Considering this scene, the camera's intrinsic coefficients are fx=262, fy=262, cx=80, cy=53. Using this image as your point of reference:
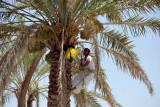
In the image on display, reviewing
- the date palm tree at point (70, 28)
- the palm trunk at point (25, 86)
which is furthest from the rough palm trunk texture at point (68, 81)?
the palm trunk at point (25, 86)

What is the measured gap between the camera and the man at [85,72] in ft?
24.9

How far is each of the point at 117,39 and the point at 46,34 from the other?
239 cm

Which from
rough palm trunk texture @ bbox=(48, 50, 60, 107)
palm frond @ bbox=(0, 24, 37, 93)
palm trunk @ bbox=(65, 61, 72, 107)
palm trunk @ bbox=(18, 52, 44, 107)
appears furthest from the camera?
palm trunk @ bbox=(18, 52, 44, 107)

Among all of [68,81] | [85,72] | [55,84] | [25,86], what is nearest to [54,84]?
[55,84]

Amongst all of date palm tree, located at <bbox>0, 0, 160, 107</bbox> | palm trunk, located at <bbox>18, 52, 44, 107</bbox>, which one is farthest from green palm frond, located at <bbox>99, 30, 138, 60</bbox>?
palm trunk, located at <bbox>18, 52, 44, 107</bbox>

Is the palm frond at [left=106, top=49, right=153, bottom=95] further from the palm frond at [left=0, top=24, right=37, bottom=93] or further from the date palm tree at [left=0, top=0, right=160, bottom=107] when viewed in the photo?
the palm frond at [left=0, top=24, right=37, bottom=93]

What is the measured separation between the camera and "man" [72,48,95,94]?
24.9 ft

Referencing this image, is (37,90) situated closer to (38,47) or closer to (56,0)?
(38,47)

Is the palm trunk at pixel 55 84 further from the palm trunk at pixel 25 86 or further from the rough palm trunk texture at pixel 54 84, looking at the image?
the palm trunk at pixel 25 86

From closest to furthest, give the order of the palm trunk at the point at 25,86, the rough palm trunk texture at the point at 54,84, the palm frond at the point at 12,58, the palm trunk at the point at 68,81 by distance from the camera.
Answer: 1. the palm frond at the point at 12,58
2. the rough palm trunk texture at the point at 54,84
3. the palm trunk at the point at 68,81
4. the palm trunk at the point at 25,86

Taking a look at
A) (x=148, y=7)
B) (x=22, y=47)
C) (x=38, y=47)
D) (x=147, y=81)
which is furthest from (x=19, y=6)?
(x=147, y=81)

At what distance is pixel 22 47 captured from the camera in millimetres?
6141

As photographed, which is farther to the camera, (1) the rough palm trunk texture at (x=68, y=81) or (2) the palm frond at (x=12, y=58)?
(1) the rough palm trunk texture at (x=68, y=81)

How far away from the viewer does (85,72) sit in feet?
25.4
